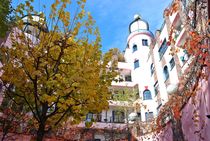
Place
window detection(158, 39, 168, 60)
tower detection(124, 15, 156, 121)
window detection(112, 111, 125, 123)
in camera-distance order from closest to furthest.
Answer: window detection(158, 39, 168, 60) → tower detection(124, 15, 156, 121) → window detection(112, 111, 125, 123)

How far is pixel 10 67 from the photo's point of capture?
8820 mm


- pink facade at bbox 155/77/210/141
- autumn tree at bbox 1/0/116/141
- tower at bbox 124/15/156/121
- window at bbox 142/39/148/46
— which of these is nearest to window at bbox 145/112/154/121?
tower at bbox 124/15/156/121

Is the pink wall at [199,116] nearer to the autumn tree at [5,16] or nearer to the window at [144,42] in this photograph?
the autumn tree at [5,16]

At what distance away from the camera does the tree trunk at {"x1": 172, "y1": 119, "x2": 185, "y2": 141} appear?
12145 mm

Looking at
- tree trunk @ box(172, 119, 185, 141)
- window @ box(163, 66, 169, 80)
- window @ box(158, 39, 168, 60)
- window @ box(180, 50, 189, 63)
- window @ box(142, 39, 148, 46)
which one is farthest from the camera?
window @ box(142, 39, 148, 46)

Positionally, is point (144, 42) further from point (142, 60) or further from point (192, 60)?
point (192, 60)

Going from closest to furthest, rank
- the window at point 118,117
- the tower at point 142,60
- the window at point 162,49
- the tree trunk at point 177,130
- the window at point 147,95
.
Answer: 1. the tree trunk at point 177,130
2. the window at point 162,49
3. the tower at point 142,60
4. the window at point 147,95
5. the window at point 118,117

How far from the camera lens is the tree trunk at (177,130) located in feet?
39.8

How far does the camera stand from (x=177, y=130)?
12609 mm

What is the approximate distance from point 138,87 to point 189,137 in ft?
69.5

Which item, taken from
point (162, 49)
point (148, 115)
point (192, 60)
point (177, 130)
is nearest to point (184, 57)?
point (162, 49)

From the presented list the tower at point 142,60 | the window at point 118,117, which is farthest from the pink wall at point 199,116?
the window at point 118,117

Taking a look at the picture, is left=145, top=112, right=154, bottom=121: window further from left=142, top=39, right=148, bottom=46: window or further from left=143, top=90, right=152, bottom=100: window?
left=142, top=39, right=148, bottom=46: window

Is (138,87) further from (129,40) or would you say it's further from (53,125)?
(53,125)
